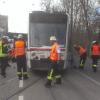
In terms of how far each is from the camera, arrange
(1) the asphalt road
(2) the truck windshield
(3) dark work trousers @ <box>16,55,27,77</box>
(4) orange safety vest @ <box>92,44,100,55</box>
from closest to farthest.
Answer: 1. (1) the asphalt road
2. (3) dark work trousers @ <box>16,55,27,77</box>
3. (2) the truck windshield
4. (4) orange safety vest @ <box>92,44,100,55</box>

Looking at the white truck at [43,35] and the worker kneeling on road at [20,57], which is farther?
the white truck at [43,35]

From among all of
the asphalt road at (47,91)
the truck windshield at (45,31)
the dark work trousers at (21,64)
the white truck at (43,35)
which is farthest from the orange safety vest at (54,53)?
the truck windshield at (45,31)

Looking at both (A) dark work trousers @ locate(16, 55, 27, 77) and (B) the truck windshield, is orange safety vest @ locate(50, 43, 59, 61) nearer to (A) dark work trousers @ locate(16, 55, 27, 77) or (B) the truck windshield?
(A) dark work trousers @ locate(16, 55, 27, 77)

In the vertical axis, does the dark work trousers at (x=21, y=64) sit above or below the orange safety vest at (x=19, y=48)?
below

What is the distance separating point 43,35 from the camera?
22.2m

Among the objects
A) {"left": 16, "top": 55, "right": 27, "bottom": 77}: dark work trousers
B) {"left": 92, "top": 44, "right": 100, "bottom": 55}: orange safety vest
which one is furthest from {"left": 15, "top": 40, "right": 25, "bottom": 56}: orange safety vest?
{"left": 92, "top": 44, "right": 100, "bottom": 55}: orange safety vest

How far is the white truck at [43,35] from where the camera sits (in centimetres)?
2158

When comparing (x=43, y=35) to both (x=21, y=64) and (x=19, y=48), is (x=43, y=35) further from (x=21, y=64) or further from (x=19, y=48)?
(x=21, y=64)

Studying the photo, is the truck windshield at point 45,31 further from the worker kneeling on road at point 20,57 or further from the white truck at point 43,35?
the worker kneeling on road at point 20,57

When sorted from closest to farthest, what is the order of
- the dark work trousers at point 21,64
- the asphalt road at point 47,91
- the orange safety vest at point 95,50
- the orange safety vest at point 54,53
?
the asphalt road at point 47,91
the orange safety vest at point 54,53
the dark work trousers at point 21,64
the orange safety vest at point 95,50

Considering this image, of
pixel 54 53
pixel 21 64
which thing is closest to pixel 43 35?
pixel 21 64

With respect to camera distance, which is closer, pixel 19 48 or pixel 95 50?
pixel 19 48

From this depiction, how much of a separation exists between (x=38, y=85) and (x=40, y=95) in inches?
123

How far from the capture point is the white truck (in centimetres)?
2158
